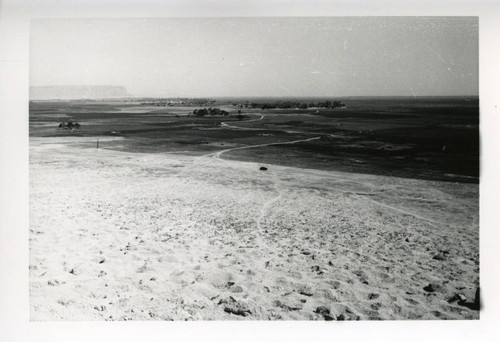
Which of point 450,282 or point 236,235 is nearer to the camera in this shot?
point 450,282

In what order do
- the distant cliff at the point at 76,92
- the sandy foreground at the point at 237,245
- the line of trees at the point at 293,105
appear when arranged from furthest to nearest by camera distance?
1. the line of trees at the point at 293,105
2. the distant cliff at the point at 76,92
3. the sandy foreground at the point at 237,245

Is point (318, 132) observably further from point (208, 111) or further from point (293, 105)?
point (208, 111)

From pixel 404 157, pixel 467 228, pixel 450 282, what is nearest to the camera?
pixel 450 282

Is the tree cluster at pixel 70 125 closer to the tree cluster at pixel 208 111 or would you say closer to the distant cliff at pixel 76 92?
the distant cliff at pixel 76 92

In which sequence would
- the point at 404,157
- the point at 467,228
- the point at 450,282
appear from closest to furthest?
the point at 450,282, the point at 467,228, the point at 404,157

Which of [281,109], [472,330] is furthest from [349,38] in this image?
[472,330]

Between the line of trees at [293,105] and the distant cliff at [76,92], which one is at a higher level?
the distant cliff at [76,92]

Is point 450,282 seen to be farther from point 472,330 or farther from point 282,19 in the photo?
point 282,19

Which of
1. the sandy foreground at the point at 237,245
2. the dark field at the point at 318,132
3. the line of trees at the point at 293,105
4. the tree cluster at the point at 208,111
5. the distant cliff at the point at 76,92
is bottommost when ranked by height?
the sandy foreground at the point at 237,245

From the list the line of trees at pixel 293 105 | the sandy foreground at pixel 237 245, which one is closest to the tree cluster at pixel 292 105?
the line of trees at pixel 293 105
